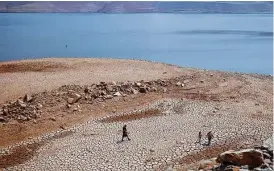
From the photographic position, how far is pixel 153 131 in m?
24.5

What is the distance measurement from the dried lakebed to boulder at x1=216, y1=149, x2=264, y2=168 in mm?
5655

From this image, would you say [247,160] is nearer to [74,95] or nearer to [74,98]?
[74,98]

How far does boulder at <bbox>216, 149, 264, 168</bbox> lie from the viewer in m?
13.4

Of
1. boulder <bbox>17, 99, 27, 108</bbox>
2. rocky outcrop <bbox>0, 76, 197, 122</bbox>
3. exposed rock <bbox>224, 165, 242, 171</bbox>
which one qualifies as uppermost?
exposed rock <bbox>224, 165, 242, 171</bbox>

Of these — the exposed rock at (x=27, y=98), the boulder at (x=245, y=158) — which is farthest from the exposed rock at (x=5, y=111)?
the boulder at (x=245, y=158)

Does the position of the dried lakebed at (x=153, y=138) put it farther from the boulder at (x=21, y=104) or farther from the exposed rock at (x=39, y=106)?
the boulder at (x=21, y=104)

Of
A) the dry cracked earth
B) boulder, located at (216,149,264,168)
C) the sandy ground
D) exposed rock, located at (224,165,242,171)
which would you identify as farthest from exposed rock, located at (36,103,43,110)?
exposed rock, located at (224,165,242,171)

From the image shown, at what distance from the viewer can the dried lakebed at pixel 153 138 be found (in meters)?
20.3

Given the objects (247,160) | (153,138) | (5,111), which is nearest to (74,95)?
(5,111)

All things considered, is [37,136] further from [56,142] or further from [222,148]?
[222,148]

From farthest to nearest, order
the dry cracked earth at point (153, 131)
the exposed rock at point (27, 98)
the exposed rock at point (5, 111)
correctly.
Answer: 1. the exposed rock at point (27, 98)
2. the exposed rock at point (5, 111)
3. the dry cracked earth at point (153, 131)

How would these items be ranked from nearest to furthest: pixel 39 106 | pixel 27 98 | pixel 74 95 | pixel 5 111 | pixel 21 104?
pixel 5 111 < pixel 21 104 < pixel 39 106 < pixel 27 98 < pixel 74 95

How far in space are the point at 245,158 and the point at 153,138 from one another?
9.99 metres

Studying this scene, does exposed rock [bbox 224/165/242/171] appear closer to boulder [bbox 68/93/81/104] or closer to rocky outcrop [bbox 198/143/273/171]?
rocky outcrop [bbox 198/143/273/171]
